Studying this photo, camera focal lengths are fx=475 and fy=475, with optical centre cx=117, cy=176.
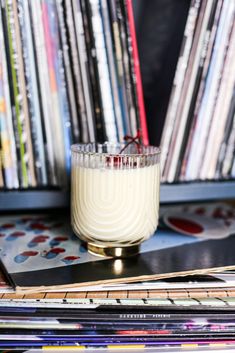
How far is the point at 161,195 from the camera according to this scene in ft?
2.69

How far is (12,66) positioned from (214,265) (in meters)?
0.43

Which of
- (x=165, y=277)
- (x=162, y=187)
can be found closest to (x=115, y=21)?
(x=162, y=187)

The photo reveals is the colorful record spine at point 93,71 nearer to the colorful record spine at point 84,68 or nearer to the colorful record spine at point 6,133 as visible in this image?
the colorful record spine at point 84,68

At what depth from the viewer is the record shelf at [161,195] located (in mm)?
775

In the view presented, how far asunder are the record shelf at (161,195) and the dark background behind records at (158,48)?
10 centimetres

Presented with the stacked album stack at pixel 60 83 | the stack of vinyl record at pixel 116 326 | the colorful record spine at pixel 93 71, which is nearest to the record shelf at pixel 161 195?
the stacked album stack at pixel 60 83

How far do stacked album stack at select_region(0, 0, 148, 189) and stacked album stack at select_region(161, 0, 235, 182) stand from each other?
0.24 ft

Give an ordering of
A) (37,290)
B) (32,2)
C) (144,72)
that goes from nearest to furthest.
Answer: (37,290) → (32,2) → (144,72)

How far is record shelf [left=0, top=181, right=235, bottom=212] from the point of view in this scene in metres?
0.78

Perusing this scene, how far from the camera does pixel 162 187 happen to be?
820mm

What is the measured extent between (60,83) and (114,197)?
0.76ft

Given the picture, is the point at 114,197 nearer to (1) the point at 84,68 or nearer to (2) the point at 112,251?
(2) the point at 112,251

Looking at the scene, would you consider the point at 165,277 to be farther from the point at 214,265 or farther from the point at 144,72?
the point at 144,72

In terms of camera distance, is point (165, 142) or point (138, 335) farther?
point (165, 142)
